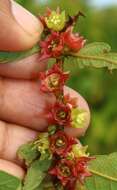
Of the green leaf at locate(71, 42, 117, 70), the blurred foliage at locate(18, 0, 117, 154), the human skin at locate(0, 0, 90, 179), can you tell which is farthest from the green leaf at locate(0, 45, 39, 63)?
the blurred foliage at locate(18, 0, 117, 154)

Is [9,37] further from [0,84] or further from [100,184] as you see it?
[100,184]

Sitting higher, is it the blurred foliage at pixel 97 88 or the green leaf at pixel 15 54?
the green leaf at pixel 15 54

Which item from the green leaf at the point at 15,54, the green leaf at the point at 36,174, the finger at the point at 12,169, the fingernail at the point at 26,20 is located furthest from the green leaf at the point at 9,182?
the fingernail at the point at 26,20

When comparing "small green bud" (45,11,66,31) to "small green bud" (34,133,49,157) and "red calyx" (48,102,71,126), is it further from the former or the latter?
"small green bud" (34,133,49,157)

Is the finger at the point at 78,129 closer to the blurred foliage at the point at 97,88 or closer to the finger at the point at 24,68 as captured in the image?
the finger at the point at 24,68

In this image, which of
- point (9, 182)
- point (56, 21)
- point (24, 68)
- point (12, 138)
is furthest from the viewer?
point (12, 138)

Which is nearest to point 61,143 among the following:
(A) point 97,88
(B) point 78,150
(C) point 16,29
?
(B) point 78,150

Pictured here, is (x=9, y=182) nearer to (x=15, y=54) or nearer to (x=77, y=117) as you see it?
(x=77, y=117)
